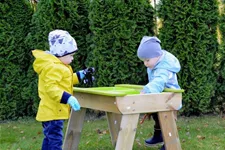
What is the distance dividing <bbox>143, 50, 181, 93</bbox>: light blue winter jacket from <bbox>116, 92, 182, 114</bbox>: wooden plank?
161 mm

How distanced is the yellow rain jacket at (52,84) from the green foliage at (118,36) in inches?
105

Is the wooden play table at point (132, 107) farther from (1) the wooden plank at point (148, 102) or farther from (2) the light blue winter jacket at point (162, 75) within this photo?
(2) the light blue winter jacket at point (162, 75)

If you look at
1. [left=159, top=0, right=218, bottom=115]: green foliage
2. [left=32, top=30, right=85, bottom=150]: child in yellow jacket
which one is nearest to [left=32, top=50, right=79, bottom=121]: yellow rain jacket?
[left=32, top=30, right=85, bottom=150]: child in yellow jacket

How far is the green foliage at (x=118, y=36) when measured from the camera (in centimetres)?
702

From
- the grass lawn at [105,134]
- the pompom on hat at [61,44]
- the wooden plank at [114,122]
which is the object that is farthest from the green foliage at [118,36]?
the pompom on hat at [61,44]

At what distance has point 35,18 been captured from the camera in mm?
7348

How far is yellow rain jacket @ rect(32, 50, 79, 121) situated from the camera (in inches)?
166

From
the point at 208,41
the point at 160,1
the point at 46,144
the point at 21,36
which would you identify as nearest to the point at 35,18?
the point at 21,36

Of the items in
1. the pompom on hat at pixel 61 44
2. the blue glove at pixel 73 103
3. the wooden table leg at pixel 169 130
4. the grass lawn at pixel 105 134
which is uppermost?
the pompom on hat at pixel 61 44

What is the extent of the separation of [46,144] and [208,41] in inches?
138

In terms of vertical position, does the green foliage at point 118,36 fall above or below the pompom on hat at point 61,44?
below

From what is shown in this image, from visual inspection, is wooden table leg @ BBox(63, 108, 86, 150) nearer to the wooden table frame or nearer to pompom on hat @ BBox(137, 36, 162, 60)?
the wooden table frame

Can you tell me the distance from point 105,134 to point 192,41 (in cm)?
204

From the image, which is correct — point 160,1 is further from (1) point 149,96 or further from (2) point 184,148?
(1) point 149,96
